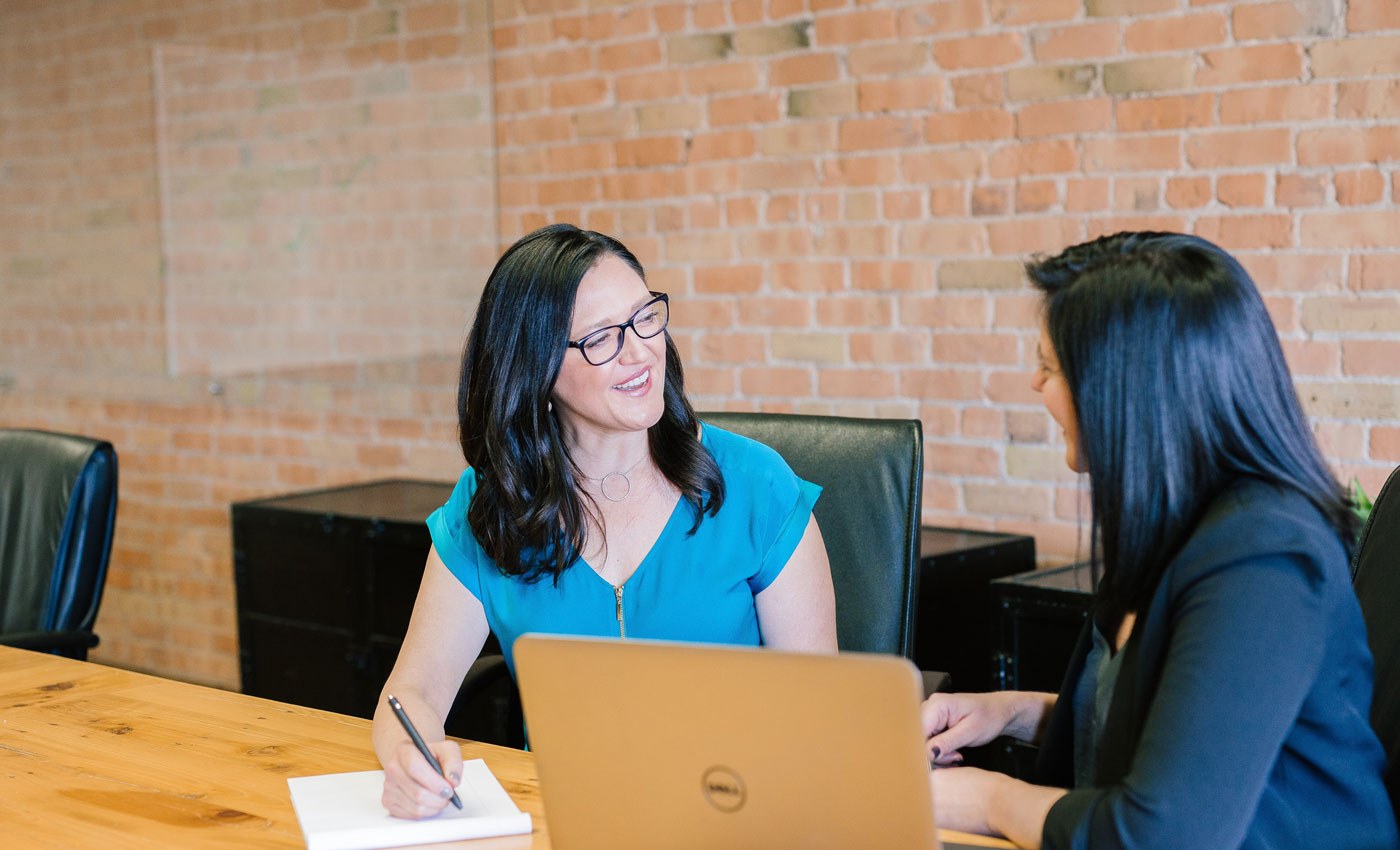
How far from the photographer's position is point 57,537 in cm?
261

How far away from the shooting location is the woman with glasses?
72.0 inches

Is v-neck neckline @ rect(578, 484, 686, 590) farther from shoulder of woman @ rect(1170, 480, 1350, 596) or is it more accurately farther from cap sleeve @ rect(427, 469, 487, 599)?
shoulder of woman @ rect(1170, 480, 1350, 596)

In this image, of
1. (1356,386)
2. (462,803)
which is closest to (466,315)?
(1356,386)

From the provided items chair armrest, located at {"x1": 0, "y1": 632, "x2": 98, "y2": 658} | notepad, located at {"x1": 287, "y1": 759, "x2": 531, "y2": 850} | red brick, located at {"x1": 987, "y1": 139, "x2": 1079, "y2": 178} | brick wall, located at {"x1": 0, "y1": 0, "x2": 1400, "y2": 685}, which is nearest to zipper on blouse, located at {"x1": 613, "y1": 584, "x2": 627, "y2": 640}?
notepad, located at {"x1": 287, "y1": 759, "x2": 531, "y2": 850}

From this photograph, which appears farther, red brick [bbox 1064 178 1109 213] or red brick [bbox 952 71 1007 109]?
red brick [bbox 952 71 1007 109]

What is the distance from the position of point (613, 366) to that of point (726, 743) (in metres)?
0.82

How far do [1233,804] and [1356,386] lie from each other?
1.64 meters

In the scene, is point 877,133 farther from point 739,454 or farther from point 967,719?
point 967,719

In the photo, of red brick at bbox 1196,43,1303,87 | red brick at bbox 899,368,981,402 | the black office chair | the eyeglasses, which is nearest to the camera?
the eyeglasses

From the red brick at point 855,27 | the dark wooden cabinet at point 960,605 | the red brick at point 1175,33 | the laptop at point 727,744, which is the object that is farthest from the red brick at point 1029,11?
the laptop at point 727,744

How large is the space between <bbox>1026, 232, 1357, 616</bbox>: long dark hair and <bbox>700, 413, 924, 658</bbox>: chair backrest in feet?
2.60

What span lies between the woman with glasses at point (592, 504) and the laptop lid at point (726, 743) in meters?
0.70

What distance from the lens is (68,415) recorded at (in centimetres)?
470

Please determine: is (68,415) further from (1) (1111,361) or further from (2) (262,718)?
(1) (1111,361)
